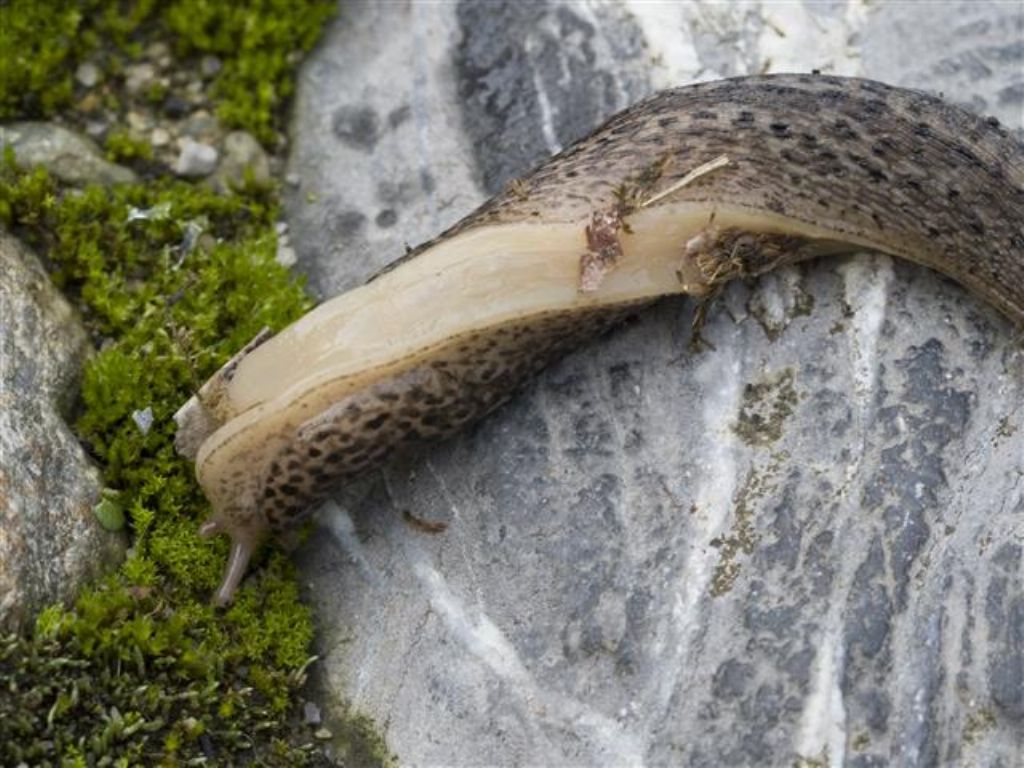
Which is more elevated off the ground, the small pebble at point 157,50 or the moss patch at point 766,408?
the small pebble at point 157,50

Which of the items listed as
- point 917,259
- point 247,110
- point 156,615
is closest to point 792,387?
point 917,259

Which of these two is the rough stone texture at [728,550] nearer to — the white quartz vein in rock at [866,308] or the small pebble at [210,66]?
the white quartz vein in rock at [866,308]

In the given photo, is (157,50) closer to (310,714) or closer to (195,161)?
(195,161)

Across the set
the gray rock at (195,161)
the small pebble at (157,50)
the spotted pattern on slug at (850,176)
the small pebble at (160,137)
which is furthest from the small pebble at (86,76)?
the spotted pattern on slug at (850,176)

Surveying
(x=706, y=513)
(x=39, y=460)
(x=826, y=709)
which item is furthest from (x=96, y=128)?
(x=826, y=709)

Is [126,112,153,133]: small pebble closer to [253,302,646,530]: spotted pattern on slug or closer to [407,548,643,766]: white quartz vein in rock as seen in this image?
[253,302,646,530]: spotted pattern on slug

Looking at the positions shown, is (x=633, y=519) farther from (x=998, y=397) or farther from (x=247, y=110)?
(x=247, y=110)

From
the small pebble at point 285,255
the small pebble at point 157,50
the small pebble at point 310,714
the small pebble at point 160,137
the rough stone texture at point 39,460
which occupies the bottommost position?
the small pebble at point 310,714
